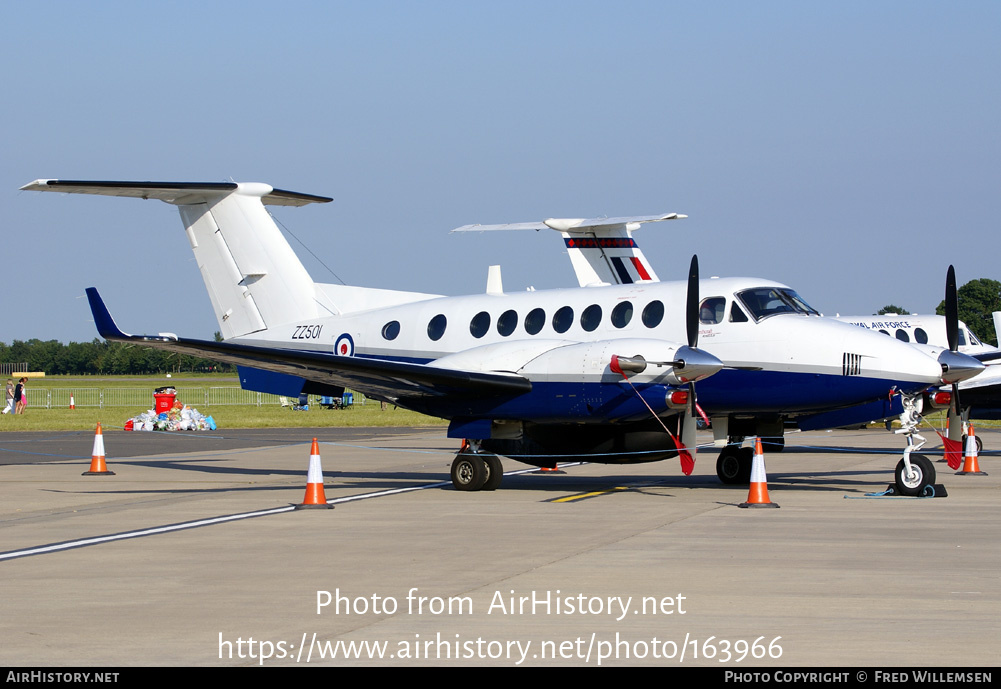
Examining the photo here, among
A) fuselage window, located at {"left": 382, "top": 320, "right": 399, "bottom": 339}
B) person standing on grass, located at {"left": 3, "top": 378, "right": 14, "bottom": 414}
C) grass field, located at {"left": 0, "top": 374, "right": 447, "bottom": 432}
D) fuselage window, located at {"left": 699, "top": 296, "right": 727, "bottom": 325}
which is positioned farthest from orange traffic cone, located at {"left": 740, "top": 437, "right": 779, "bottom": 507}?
person standing on grass, located at {"left": 3, "top": 378, "right": 14, "bottom": 414}

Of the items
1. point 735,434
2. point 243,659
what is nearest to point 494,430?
point 735,434

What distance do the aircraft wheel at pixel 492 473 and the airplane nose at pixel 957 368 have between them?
6.16 metres

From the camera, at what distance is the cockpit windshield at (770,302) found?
49.5 ft

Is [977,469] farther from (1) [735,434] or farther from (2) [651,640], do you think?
(2) [651,640]

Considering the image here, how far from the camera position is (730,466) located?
16.7 metres

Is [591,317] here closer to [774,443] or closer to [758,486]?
[774,443]

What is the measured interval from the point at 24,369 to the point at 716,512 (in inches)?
5322

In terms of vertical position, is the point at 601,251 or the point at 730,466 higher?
the point at 601,251

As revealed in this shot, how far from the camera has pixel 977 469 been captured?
61.4ft

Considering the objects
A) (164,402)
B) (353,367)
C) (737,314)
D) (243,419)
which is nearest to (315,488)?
(353,367)

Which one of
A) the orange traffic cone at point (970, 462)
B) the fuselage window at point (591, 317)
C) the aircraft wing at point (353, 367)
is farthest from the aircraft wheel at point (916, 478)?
the aircraft wing at point (353, 367)

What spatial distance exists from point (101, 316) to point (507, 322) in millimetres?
6056

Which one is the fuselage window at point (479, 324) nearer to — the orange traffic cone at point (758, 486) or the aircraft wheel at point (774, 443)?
the aircraft wheel at point (774, 443)

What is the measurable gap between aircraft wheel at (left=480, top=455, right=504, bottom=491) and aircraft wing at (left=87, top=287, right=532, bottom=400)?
101 centimetres
